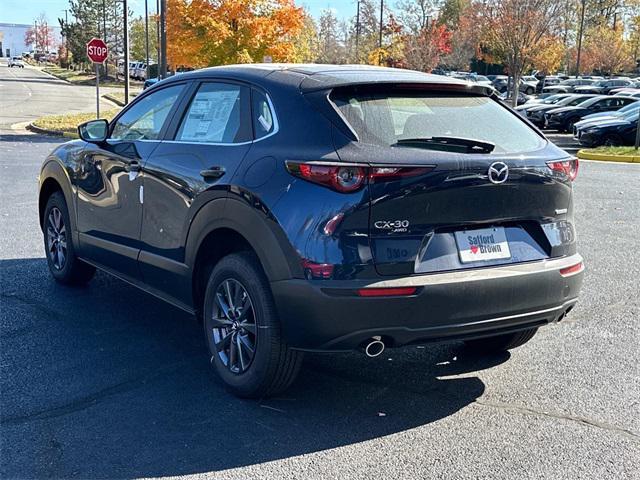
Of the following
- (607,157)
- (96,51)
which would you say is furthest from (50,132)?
(607,157)

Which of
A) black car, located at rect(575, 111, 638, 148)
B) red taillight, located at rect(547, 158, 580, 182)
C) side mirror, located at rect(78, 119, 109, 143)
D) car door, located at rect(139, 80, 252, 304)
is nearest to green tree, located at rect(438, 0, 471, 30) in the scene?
black car, located at rect(575, 111, 638, 148)

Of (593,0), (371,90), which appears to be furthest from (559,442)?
(593,0)

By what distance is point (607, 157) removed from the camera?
19.5 meters

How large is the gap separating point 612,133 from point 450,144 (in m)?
19.8

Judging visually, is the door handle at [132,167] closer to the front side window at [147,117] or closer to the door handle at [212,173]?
the front side window at [147,117]

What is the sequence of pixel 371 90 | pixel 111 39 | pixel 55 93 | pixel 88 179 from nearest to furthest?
pixel 371 90 → pixel 88 179 → pixel 55 93 → pixel 111 39

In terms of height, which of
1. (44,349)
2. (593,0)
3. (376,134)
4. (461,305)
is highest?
(593,0)

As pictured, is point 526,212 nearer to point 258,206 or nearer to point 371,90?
point 371,90

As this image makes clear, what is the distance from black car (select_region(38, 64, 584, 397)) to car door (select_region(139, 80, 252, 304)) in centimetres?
1

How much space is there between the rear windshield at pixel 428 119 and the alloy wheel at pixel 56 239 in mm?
3283

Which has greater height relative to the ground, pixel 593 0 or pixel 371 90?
pixel 593 0

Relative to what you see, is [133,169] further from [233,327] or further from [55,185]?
[55,185]

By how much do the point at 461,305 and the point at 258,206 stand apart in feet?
3.72

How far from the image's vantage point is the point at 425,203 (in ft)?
12.1
